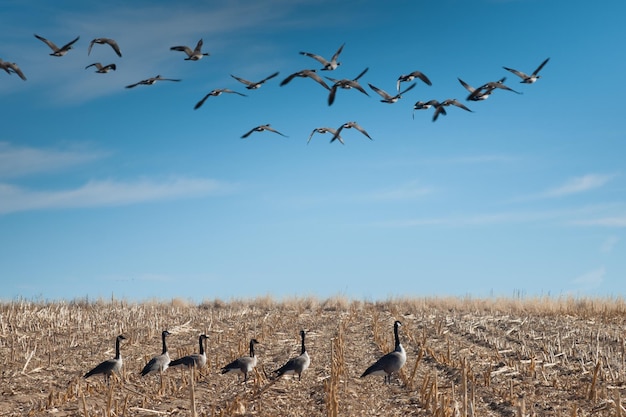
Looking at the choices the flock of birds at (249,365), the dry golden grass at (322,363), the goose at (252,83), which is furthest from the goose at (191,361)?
the goose at (252,83)

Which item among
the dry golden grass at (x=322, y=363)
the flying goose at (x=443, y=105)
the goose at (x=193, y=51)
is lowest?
the dry golden grass at (x=322, y=363)

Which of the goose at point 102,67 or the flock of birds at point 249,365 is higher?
the goose at point 102,67

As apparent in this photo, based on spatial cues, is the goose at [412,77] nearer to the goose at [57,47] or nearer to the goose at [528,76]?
the goose at [528,76]

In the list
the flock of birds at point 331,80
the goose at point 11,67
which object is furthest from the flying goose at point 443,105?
the goose at point 11,67

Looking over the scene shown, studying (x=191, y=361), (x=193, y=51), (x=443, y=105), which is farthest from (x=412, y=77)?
(x=191, y=361)

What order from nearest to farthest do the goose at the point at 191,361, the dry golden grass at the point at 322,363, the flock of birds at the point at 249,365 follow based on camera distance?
the dry golden grass at the point at 322,363, the flock of birds at the point at 249,365, the goose at the point at 191,361

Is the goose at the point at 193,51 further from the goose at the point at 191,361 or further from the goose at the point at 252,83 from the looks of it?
the goose at the point at 191,361

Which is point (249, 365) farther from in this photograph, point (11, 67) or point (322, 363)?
point (11, 67)

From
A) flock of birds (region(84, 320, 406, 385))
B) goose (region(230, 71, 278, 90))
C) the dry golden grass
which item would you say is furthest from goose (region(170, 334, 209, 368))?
goose (region(230, 71, 278, 90))

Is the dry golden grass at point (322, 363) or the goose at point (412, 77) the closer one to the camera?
the dry golden grass at point (322, 363)

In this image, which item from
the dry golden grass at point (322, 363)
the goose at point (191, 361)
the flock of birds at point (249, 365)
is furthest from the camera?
the goose at point (191, 361)

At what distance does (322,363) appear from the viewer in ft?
65.0

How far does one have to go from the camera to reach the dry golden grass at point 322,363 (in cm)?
1381

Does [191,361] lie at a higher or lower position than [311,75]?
lower
